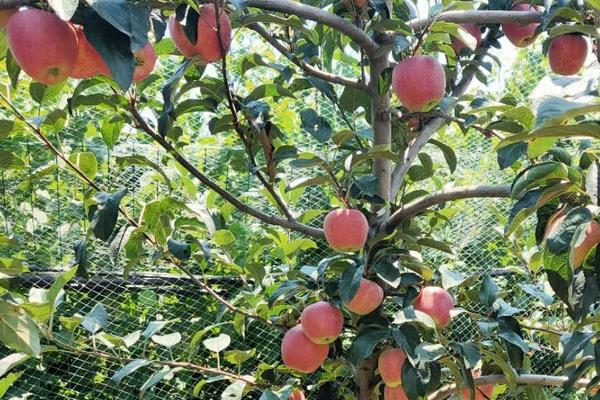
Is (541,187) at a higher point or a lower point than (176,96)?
lower

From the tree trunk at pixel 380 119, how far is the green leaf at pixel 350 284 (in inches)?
7.1

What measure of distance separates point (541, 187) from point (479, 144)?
6.32ft

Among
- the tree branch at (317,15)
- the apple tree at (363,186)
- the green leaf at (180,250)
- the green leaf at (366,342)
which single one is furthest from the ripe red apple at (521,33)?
the green leaf at (180,250)

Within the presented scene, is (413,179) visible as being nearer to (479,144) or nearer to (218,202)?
(218,202)

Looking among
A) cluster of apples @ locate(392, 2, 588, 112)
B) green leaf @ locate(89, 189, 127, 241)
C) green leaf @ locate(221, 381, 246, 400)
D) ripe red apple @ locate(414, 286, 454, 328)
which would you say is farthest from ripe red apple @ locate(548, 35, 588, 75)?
green leaf @ locate(221, 381, 246, 400)

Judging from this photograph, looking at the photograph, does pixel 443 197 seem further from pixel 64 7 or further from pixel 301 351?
pixel 64 7

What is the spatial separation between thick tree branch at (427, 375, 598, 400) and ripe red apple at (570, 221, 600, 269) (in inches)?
23.1

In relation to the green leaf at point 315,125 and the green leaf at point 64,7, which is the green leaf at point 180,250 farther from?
the green leaf at point 64,7

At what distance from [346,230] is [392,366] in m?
0.24

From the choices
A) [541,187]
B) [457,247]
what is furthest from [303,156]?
[457,247]

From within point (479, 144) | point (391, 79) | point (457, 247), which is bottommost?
point (457, 247)

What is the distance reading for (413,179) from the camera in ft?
5.07

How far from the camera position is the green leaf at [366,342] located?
3.93ft

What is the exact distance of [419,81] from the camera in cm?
112
